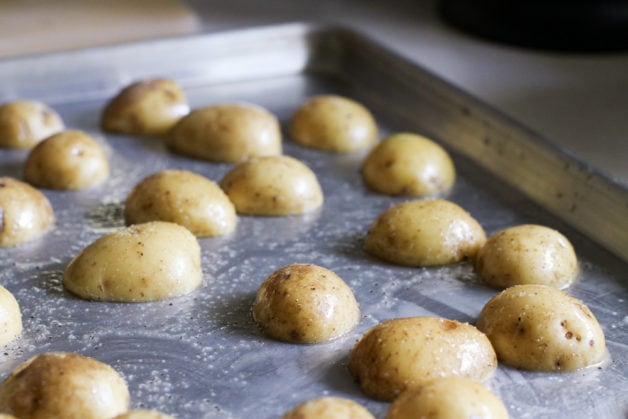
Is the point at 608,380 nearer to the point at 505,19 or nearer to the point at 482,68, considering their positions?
the point at 482,68

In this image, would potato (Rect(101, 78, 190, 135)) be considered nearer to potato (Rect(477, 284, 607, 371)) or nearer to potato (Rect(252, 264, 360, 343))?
potato (Rect(252, 264, 360, 343))

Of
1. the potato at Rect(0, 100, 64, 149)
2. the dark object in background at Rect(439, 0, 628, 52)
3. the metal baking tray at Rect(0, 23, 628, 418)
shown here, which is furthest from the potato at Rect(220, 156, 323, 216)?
the dark object in background at Rect(439, 0, 628, 52)

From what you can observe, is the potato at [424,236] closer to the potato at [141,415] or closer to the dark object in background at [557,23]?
the potato at [141,415]

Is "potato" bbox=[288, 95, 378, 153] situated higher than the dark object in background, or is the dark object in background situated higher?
the dark object in background

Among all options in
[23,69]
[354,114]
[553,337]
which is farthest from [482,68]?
[553,337]

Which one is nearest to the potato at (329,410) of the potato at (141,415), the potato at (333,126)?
the potato at (141,415)
